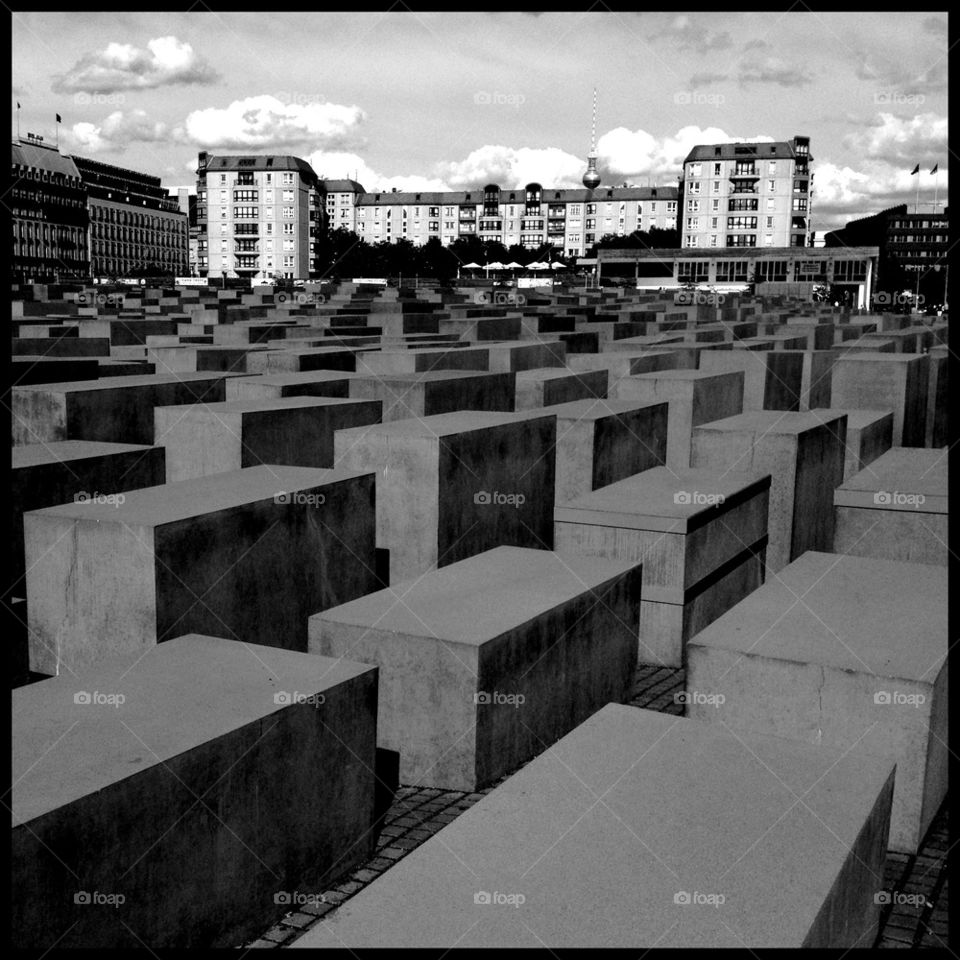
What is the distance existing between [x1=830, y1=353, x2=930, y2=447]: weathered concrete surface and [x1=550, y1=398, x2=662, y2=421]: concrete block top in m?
3.77

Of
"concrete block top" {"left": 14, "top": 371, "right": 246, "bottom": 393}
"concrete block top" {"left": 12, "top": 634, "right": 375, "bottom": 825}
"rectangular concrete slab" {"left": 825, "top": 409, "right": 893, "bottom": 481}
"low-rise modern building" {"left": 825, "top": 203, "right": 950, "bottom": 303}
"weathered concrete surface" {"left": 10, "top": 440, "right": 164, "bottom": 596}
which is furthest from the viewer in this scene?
"low-rise modern building" {"left": 825, "top": 203, "right": 950, "bottom": 303}

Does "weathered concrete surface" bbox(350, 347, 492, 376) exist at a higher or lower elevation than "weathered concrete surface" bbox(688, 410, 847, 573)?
higher

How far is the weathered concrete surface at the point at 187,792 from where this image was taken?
373 centimetres

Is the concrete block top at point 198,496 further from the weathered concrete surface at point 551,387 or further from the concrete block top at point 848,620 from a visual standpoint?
the weathered concrete surface at point 551,387

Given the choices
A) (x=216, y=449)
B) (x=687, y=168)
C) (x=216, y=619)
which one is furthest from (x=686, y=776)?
(x=687, y=168)

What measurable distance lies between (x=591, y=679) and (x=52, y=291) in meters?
36.3

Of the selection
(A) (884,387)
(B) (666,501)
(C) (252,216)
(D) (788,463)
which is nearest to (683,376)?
(A) (884,387)

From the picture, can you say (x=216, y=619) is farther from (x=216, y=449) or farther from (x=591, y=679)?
(x=216, y=449)

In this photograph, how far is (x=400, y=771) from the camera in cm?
616

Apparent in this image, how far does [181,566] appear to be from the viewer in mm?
6297

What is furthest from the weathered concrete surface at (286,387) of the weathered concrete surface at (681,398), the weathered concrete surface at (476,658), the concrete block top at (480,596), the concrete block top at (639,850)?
the concrete block top at (639,850)

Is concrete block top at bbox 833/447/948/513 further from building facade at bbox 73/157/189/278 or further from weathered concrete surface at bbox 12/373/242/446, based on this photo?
building facade at bbox 73/157/189/278

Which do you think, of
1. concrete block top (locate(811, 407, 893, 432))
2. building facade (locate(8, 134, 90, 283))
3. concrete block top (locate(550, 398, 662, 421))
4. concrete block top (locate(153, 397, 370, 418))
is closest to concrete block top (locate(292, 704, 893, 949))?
concrete block top (locate(153, 397, 370, 418))

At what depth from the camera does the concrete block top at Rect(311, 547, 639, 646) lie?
5977 millimetres
